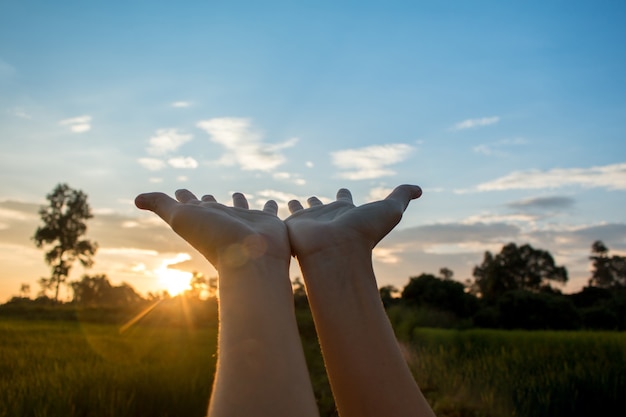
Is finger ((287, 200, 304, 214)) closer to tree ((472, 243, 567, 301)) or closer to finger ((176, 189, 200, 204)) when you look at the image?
finger ((176, 189, 200, 204))

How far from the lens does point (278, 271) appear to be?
150 cm

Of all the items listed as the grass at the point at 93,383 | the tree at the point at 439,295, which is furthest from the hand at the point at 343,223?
the tree at the point at 439,295

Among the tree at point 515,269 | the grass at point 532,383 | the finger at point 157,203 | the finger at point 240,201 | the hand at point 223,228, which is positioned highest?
the tree at point 515,269

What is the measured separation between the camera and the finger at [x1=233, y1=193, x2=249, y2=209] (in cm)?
188

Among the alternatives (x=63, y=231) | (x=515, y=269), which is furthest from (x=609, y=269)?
(x=63, y=231)

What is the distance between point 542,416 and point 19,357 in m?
4.22

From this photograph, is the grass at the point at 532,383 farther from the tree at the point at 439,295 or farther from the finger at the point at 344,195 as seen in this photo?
the tree at the point at 439,295

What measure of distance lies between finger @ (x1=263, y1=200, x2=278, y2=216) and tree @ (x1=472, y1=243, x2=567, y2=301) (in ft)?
85.4

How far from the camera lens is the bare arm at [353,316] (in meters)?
1.44

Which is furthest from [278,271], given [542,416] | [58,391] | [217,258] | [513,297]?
[513,297]

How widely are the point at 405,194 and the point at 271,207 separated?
Answer: 1.76ft

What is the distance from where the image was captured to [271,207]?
1972mm

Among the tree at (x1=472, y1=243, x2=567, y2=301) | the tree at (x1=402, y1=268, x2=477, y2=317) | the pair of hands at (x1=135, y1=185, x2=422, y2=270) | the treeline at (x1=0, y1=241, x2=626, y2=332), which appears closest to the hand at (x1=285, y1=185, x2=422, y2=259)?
the pair of hands at (x1=135, y1=185, x2=422, y2=270)

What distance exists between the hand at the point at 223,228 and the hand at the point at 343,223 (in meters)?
0.06
